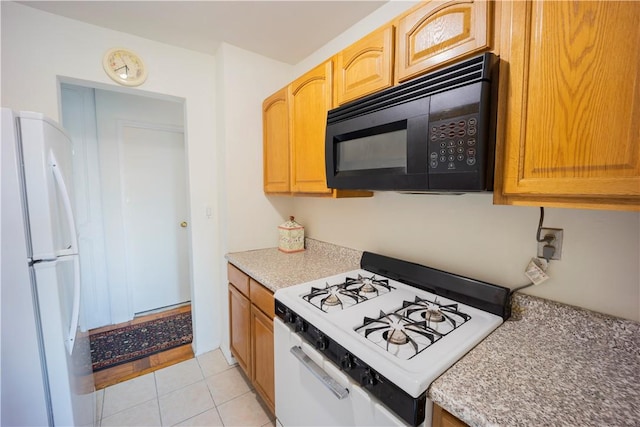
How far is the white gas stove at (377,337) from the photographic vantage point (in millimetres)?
751

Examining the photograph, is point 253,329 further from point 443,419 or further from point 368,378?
point 443,419

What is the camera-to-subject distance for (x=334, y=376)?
937mm

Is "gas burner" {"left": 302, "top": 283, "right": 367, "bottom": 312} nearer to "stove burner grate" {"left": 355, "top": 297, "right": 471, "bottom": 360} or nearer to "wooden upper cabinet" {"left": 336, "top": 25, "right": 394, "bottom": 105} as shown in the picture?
"stove burner grate" {"left": 355, "top": 297, "right": 471, "bottom": 360}

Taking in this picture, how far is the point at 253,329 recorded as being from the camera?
167cm

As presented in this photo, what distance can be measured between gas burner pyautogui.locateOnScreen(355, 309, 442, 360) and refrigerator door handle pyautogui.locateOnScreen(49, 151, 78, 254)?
4.44 feet

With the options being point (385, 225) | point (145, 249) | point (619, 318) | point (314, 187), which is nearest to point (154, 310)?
point (145, 249)

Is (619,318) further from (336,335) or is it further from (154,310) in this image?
(154,310)

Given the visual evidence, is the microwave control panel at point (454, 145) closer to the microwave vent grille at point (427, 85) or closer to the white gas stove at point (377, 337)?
the microwave vent grille at point (427, 85)

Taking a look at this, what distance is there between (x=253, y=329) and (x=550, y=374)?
4.71 ft

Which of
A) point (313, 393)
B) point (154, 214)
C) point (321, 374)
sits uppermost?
point (154, 214)

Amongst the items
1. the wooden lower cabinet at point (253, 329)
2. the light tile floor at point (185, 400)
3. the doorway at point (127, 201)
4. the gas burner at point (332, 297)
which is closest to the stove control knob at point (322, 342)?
the gas burner at point (332, 297)

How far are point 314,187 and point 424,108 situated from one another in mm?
817

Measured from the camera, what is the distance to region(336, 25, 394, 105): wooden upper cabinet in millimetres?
1135

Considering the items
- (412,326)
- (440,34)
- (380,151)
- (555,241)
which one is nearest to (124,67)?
(380,151)
